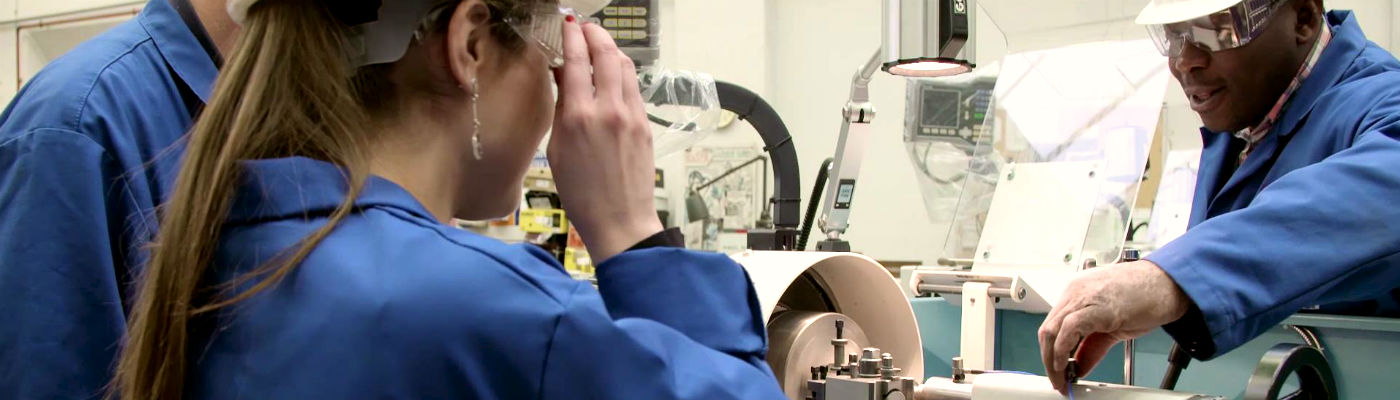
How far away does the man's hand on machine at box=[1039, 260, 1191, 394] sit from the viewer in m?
1.08

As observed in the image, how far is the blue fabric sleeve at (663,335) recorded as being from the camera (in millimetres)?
640

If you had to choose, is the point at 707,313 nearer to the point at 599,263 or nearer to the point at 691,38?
the point at 599,263

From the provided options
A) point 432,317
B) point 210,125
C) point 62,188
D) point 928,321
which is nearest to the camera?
→ point 432,317

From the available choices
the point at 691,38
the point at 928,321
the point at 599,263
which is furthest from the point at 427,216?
the point at 691,38

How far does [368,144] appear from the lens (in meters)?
0.75

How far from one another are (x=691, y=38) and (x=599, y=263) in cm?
488

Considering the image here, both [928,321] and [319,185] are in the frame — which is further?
[928,321]

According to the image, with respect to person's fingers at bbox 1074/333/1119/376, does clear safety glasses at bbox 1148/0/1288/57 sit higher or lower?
higher

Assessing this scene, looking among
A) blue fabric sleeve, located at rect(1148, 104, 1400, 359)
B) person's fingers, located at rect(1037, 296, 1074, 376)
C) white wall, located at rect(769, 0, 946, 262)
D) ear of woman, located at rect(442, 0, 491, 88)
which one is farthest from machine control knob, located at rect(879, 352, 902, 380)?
white wall, located at rect(769, 0, 946, 262)

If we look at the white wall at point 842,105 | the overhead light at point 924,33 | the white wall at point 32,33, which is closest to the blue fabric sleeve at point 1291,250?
the overhead light at point 924,33

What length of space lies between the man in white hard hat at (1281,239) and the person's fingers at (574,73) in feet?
1.89

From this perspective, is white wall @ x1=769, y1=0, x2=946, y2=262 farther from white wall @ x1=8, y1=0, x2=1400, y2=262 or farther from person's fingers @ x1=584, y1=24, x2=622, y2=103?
person's fingers @ x1=584, y1=24, x2=622, y2=103

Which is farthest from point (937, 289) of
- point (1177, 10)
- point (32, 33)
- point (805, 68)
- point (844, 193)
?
point (32, 33)

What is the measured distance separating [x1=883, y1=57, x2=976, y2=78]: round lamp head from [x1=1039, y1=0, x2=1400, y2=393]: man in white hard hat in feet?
1.02
